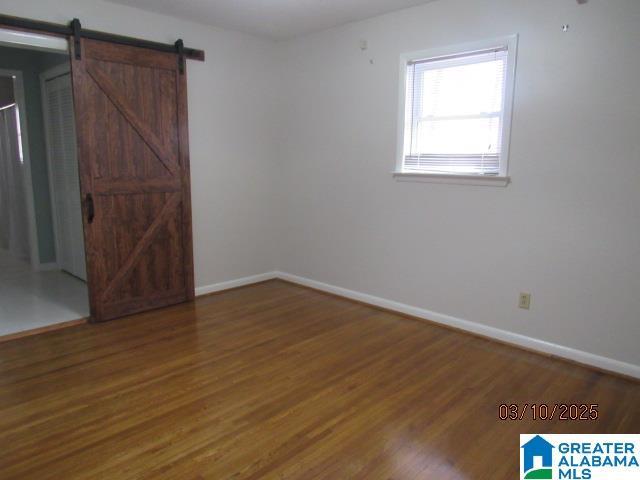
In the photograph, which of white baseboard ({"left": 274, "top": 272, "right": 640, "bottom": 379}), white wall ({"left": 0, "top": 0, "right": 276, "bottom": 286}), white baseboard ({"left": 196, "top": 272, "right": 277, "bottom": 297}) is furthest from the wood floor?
white wall ({"left": 0, "top": 0, "right": 276, "bottom": 286})

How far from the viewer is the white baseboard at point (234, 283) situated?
15.2 feet

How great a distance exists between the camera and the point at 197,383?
280 cm

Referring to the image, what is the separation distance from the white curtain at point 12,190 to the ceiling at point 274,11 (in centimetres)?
304

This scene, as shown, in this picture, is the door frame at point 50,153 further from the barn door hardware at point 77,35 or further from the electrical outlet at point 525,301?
the electrical outlet at point 525,301

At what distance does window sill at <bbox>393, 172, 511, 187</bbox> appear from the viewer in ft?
10.9

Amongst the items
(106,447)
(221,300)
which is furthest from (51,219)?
(106,447)

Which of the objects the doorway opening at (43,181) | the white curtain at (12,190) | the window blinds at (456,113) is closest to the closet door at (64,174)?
the doorway opening at (43,181)

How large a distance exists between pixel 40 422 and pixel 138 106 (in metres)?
Result: 2.57

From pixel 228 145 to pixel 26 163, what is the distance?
2604mm

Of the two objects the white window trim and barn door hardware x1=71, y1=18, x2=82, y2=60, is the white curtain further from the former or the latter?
the white window trim

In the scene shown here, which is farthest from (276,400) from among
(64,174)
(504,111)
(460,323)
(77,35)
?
(64,174)

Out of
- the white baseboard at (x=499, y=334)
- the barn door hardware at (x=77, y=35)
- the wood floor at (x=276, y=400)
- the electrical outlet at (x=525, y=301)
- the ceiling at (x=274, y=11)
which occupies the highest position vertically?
the ceiling at (x=274, y=11)

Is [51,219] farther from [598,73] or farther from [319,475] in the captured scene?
[598,73]

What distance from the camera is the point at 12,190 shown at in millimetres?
6184
